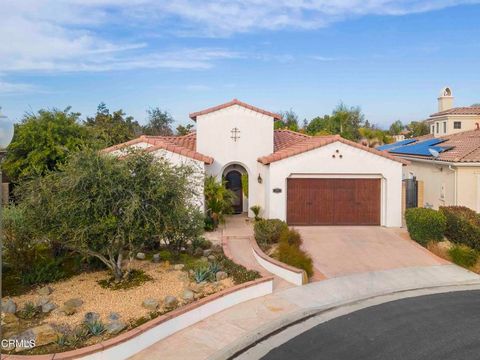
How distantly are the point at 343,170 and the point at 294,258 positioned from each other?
7.76m

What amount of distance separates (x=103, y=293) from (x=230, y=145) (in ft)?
38.9

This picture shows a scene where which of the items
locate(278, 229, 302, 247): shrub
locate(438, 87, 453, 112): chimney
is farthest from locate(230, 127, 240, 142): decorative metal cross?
locate(438, 87, 453, 112): chimney

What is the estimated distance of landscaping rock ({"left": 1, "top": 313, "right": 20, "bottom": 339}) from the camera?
9389mm

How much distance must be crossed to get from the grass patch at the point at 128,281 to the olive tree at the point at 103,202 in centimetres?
96

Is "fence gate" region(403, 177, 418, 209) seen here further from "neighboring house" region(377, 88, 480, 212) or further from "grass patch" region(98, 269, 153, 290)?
"grass patch" region(98, 269, 153, 290)

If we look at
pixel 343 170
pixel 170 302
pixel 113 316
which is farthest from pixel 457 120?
pixel 113 316

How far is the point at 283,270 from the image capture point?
45.2 feet

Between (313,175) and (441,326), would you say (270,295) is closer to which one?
(441,326)

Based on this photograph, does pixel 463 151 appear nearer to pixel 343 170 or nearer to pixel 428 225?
pixel 343 170

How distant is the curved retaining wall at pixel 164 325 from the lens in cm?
844

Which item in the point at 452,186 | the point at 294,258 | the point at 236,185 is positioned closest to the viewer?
the point at 294,258

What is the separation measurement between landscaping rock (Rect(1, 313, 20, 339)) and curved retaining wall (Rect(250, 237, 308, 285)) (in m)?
7.23

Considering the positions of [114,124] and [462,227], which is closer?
[462,227]

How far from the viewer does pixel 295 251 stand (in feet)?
48.3
